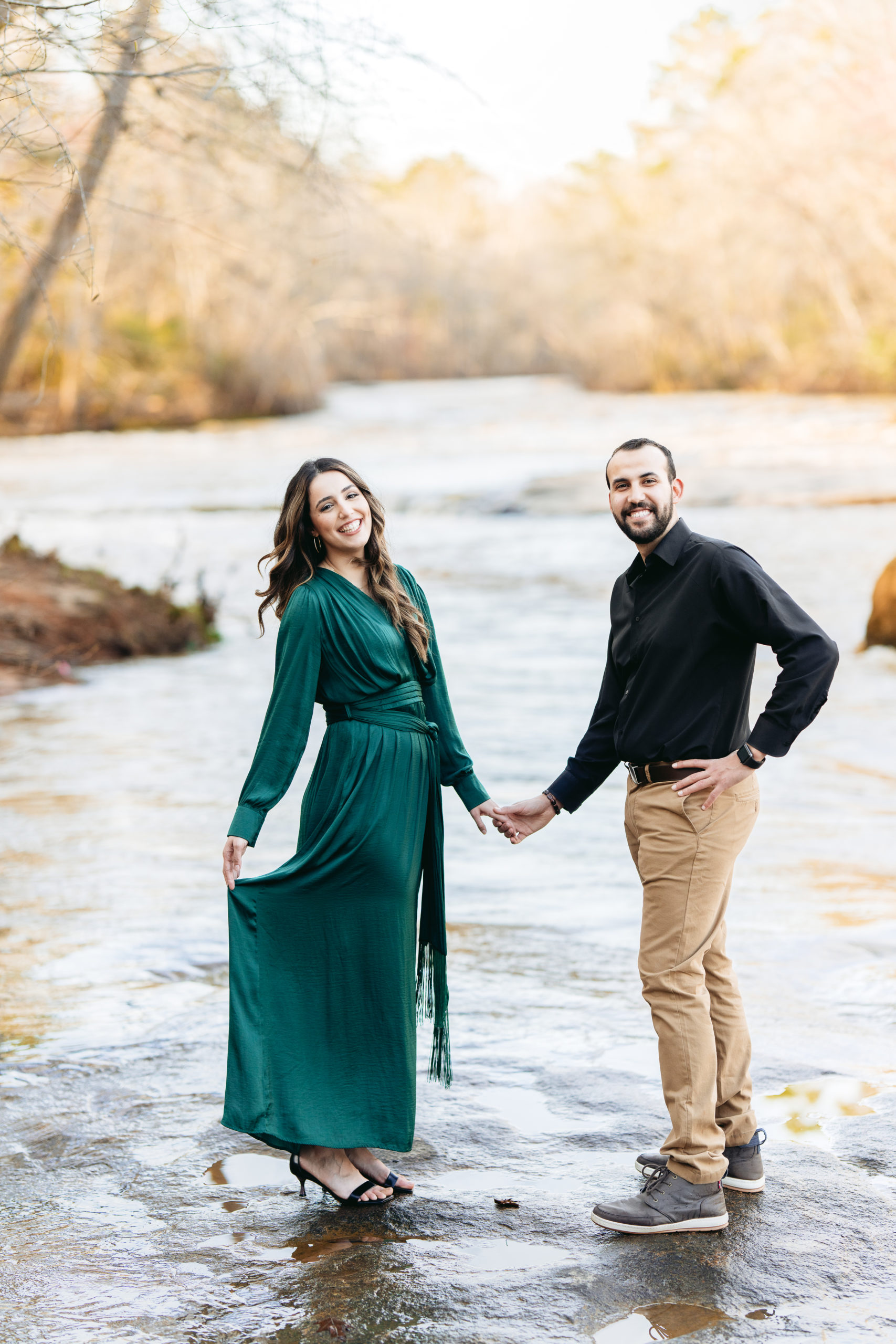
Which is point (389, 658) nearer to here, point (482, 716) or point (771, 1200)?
point (771, 1200)

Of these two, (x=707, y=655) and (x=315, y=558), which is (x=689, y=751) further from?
(x=315, y=558)

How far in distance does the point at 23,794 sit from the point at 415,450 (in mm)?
24811

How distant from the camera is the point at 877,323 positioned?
4200 centimetres

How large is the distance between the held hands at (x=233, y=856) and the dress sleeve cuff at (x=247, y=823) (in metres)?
0.01

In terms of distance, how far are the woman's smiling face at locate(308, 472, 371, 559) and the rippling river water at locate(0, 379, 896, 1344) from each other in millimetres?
1651

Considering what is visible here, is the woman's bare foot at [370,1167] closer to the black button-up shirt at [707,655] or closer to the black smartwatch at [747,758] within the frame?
the black button-up shirt at [707,655]

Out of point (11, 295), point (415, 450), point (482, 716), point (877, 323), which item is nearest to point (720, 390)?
point (877, 323)

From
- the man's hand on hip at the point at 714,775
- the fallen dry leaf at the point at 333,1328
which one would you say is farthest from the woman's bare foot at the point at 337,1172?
the man's hand on hip at the point at 714,775

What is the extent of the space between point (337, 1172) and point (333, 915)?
0.64 m

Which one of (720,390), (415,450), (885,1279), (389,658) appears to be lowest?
(885,1279)

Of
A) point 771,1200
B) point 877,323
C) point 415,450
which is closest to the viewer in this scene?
point 771,1200

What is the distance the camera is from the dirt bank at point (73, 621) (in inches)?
495

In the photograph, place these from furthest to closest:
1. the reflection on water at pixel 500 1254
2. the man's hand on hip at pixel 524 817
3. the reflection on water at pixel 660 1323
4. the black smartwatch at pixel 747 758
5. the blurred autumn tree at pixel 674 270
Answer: the blurred autumn tree at pixel 674 270
the man's hand on hip at pixel 524 817
the black smartwatch at pixel 747 758
the reflection on water at pixel 500 1254
the reflection on water at pixel 660 1323

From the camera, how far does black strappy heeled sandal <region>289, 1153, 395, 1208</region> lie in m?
3.60
